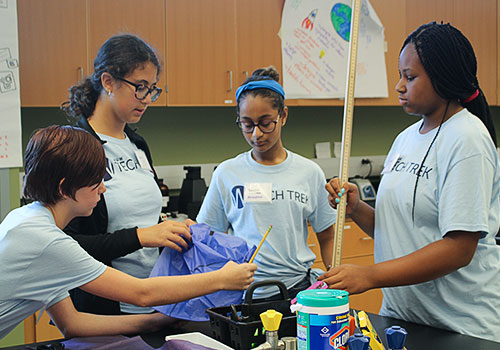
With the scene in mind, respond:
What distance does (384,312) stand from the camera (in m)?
1.70

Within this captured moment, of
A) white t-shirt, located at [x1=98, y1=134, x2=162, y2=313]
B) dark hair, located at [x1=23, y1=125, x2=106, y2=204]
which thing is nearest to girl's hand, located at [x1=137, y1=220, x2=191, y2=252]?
white t-shirt, located at [x1=98, y1=134, x2=162, y2=313]

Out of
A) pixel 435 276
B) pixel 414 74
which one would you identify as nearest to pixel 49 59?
pixel 414 74

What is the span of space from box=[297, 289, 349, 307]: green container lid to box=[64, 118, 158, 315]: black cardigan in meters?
0.72

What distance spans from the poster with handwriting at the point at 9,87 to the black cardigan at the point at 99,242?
1006 millimetres

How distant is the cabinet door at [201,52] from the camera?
10.9 ft

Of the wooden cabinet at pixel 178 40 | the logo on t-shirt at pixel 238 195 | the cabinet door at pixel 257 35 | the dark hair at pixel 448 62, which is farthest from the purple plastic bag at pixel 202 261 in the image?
the cabinet door at pixel 257 35

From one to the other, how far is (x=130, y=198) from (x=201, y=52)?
1.85 metres

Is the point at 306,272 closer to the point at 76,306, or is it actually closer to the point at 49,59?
the point at 76,306

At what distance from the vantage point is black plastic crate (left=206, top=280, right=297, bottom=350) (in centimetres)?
122

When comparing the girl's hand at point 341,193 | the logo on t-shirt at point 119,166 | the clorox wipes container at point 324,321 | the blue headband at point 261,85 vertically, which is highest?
the blue headband at point 261,85

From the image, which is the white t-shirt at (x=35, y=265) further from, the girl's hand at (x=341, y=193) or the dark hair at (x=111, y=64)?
the girl's hand at (x=341, y=193)

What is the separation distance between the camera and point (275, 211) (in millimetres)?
1909

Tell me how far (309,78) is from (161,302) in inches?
107

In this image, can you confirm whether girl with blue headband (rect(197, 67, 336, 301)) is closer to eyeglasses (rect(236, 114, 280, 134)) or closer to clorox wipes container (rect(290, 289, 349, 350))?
eyeglasses (rect(236, 114, 280, 134))
